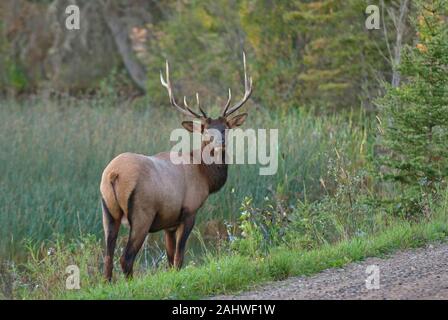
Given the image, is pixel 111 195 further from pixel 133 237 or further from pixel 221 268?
pixel 221 268

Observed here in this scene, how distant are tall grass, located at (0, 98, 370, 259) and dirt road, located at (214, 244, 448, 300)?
461 centimetres

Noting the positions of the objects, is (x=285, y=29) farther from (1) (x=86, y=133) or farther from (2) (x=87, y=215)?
(2) (x=87, y=215)

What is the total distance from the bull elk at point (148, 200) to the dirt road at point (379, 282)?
5.67 ft

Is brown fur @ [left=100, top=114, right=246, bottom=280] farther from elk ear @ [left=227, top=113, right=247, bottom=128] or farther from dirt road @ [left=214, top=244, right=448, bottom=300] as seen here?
dirt road @ [left=214, top=244, right=448, bottom=300]

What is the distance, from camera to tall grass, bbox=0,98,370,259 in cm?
1401

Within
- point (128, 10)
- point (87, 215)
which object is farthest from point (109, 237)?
point (128, 10)

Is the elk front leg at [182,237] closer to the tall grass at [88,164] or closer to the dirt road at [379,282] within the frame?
the dirt road at [379,282]

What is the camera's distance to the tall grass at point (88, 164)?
1401cm

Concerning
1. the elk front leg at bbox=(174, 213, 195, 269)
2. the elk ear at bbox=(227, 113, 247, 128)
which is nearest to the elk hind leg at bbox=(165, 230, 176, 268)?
the elk front leg at bbox=(174, 213, 195, 269)

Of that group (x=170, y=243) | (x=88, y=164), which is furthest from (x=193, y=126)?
(x=88, y=164)

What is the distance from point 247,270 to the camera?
8.80 metres

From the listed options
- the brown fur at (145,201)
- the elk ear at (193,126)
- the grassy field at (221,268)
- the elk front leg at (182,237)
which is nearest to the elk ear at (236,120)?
→ the elk ear at (193,126)

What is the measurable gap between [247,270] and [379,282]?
3.89 ft
